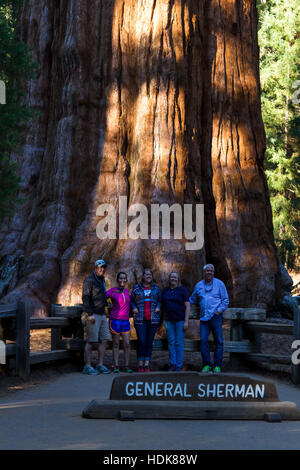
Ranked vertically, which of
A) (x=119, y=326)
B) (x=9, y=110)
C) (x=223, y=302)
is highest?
(x=9, y=110)

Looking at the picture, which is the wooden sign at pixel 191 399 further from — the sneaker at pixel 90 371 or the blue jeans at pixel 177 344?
the blue jeans at pixel 177 344

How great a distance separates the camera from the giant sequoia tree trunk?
14.7 metres

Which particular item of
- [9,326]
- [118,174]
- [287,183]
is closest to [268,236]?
[118,174]

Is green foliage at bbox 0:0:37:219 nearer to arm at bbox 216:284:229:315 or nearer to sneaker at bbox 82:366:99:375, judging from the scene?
sneaker at bbox 82:366:99:375

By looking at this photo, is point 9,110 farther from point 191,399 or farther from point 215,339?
point 191,399

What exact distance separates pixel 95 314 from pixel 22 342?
1.34 m

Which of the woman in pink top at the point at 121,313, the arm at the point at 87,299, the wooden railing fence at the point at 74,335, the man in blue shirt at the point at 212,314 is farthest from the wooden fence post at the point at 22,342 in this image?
the man in blue shirt at the point at 212,314

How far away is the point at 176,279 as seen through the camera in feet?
37.8
